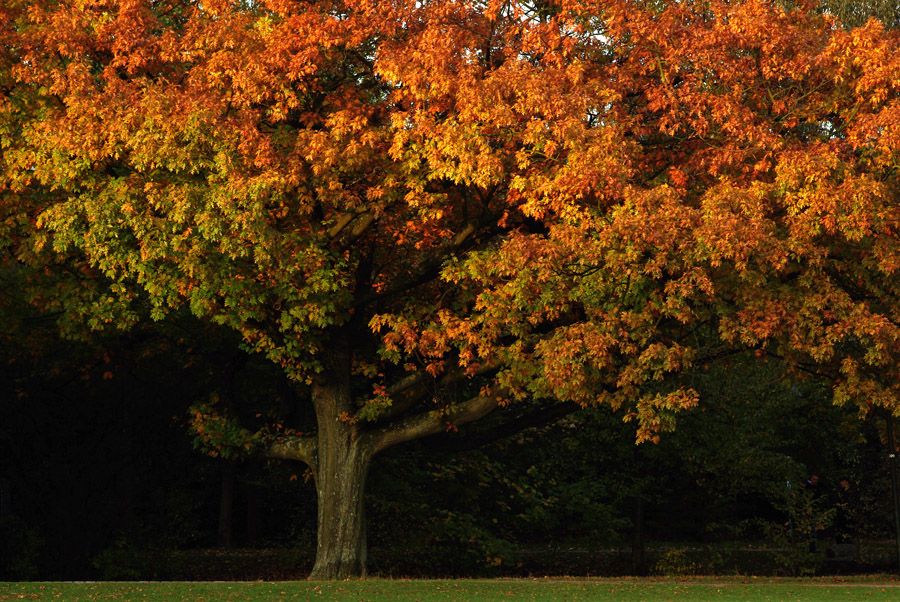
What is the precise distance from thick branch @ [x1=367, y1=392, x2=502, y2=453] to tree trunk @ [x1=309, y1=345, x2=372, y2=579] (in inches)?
12.8

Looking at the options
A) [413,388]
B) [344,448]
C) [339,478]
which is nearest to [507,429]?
[413,388]

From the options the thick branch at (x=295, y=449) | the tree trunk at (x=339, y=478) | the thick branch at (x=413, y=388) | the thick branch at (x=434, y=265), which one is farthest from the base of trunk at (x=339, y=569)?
the thick branch at (x=434, y=265)

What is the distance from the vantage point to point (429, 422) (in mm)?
19703

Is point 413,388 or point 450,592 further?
point 413,388

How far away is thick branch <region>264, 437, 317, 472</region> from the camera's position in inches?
809

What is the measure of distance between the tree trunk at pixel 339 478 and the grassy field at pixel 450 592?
5.98 ft

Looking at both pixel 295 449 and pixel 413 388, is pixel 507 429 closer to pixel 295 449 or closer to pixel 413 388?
pixel 413 388

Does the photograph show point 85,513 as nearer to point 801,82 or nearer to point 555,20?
point 555,20

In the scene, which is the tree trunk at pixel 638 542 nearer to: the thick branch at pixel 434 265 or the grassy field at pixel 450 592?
the grassy field at pixel 450 592

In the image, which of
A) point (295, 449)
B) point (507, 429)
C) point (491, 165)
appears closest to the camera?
point (491, 165)

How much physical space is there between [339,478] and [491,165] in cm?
777

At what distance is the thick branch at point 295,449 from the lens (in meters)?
20.5

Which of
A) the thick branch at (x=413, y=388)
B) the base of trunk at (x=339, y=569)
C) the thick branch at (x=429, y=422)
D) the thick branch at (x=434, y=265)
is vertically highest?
the thick branch at (x=434, y=265)

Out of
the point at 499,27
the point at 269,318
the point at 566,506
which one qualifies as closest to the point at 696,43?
the point at 499,27
